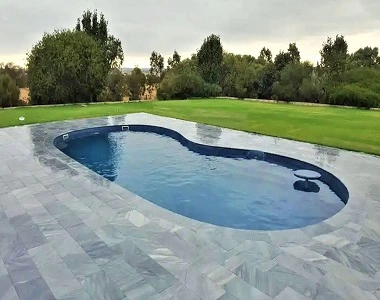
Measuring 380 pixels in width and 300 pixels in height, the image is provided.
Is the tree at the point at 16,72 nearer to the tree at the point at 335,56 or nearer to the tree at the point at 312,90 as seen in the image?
the tree at the point at 312,90

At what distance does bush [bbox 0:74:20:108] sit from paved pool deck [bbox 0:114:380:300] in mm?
11880

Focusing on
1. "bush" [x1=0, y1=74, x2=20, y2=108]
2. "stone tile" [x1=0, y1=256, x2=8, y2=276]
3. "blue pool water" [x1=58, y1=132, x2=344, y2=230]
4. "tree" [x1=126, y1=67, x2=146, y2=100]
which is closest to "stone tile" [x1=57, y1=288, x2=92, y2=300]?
"stone tile" [x1=0, y1=256, x2=8, y2=276]

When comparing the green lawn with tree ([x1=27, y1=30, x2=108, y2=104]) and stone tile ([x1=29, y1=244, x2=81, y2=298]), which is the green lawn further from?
stone tile ([x1=29, y1=244, x2=81, y2=298])

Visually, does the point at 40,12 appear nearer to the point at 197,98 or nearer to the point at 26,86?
the point at 26,86

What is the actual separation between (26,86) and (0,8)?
498cm

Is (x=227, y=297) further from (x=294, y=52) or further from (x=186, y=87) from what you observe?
(x=294, y=52)

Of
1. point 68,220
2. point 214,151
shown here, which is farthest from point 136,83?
point 68,220

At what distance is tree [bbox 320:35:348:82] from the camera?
17.6 metres

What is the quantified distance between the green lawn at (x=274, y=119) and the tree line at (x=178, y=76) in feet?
7.39

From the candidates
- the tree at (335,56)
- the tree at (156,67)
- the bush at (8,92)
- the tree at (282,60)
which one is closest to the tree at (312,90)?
the tree at (335,56)

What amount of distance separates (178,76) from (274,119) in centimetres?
974

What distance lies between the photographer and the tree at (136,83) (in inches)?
834

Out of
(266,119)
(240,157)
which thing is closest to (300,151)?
(240,157)

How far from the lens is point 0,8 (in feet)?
40.9
